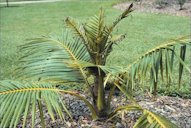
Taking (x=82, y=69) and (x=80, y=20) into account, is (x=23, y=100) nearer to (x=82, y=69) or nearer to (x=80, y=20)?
(x=82, y=69)

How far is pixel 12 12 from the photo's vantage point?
15258mm

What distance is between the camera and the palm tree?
2873 millimetres

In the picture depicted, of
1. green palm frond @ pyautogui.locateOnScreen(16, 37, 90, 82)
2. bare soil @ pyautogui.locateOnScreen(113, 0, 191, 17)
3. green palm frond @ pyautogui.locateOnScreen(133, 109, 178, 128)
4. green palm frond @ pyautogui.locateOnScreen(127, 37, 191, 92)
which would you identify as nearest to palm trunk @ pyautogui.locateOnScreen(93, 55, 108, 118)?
green palm frond @ pyautogui.locateOnScreen(16, 37, 90, 82)

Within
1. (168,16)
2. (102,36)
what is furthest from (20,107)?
(168,16)

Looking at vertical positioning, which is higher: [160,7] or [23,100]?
Result: [23,100]

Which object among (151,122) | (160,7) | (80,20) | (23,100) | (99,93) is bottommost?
(160,7)

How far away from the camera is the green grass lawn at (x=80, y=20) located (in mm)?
7723

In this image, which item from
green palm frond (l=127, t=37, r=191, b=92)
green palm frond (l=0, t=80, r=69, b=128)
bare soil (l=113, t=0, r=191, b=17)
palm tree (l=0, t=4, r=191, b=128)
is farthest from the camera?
bare soil (l=113, t=0, r=191, b=17)

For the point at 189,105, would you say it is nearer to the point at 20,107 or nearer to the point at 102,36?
the point at 102,36

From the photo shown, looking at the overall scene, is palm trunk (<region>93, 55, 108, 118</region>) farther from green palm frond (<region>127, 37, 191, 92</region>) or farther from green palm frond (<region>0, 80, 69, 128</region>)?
green palm frond (<region>0, 80, 69, 128</region>)

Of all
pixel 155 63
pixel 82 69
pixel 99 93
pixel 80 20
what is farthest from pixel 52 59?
pixel 80 20

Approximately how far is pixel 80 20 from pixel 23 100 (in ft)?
31.7

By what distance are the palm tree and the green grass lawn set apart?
6.62ft

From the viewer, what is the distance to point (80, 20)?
12352mm
